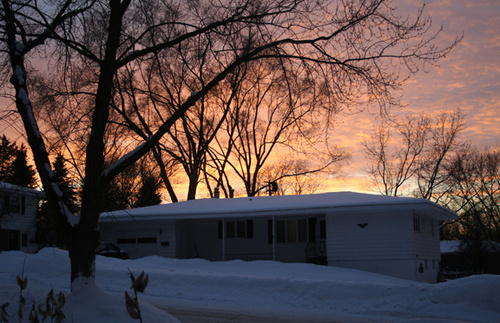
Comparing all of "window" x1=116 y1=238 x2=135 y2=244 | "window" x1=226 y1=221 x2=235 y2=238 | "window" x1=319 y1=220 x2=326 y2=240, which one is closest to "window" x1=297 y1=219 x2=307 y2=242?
"window" x1=319 y1=220 x2=326 y2=240

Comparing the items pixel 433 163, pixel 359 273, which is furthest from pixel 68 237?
pixel 433 163

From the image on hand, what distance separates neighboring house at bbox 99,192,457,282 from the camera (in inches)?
890

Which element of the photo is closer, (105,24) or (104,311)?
(104,311)

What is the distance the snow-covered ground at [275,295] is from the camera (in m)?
12.4

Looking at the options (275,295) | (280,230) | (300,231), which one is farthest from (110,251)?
(275,295)

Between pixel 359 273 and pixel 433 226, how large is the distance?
784 cm

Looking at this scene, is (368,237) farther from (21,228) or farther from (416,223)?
(21,228)

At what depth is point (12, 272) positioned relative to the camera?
19.1 m

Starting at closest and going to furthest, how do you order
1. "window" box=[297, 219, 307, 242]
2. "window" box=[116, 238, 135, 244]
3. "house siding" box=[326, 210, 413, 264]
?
"house siding" box=[326, 210, 413, 264], "window" box=[297, 219, 307, 242], "window" box=[116, 238, 135, 244]

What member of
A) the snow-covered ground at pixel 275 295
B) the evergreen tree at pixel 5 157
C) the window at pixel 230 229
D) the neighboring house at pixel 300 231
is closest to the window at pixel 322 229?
the neighboring house at pixel 300 231

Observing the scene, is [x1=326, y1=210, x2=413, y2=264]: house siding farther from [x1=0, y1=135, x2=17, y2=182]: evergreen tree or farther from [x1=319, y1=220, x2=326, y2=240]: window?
[x1=0, y1=135, x2=17, y2=182]: evergreen tree

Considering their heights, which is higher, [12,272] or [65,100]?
[65,100]

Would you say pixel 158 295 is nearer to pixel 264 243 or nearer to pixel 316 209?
pixel 316 209

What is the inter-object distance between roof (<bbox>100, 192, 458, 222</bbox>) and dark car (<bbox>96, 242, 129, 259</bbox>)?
1371 millimetres
